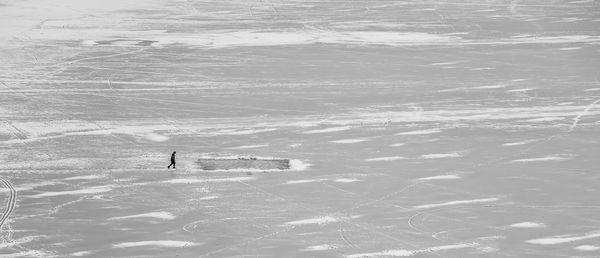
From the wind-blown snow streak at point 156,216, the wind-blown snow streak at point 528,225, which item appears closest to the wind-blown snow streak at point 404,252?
the wind-blown snow streak at point 528,225

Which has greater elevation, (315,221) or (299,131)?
(299,131)

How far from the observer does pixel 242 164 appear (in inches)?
734

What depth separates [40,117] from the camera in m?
21.3


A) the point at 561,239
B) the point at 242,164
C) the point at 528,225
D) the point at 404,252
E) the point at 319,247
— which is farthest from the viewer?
the point at 242,164

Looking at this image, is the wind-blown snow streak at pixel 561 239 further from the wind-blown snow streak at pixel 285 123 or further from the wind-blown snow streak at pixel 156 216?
the wind-blown snow streak at pixel 285 123

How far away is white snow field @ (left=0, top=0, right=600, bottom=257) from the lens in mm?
15242

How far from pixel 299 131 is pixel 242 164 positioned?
2246 mm

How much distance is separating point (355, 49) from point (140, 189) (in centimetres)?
1142

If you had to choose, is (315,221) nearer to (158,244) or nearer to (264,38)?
(158,244)

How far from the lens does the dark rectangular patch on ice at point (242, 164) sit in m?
18.5

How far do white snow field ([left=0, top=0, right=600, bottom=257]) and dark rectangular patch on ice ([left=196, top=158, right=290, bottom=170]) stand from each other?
118 mm

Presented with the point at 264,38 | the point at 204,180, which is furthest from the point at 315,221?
the point at 264,38

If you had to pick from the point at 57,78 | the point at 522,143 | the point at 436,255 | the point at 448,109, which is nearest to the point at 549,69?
the point at 448,109

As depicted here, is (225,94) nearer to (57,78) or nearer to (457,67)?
(57,78)
